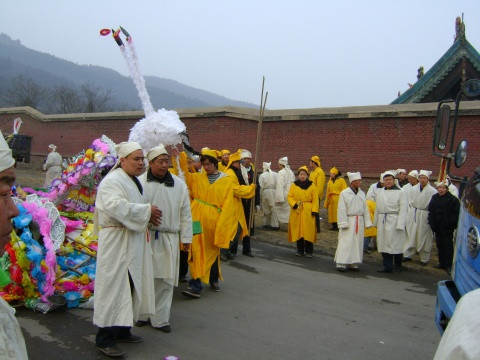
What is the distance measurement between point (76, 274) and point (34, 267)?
0.61 meters

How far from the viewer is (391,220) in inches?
379

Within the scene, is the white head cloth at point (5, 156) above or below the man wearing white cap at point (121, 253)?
above

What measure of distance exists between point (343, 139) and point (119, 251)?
1381 cm

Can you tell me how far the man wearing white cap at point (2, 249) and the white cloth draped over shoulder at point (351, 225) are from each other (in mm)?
8011

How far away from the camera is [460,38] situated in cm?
1350

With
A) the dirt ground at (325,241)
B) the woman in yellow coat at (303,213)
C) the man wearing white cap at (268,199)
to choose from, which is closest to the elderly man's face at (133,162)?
the woman in yellow coat at (303,213)

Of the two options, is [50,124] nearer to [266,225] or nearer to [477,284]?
[266,225]

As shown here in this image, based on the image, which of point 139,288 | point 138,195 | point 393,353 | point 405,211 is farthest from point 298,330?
point 405,211

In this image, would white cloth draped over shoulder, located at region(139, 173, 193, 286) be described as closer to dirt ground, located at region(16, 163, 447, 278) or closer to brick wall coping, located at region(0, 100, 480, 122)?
dirt ground, located at region(16, 163, 447, 278)

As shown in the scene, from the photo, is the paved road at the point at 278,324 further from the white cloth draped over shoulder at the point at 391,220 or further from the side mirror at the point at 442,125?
the side mirror at the point at 442,125

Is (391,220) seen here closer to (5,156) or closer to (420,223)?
(420,223)

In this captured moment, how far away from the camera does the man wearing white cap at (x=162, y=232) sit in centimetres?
536

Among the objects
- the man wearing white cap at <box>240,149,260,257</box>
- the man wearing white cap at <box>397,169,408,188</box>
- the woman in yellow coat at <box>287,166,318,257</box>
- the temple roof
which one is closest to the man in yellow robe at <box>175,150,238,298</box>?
the man wearing white cap at <box>240,149,260,257</box>

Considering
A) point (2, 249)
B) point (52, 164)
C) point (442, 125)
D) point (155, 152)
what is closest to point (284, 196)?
point (52, 164)
